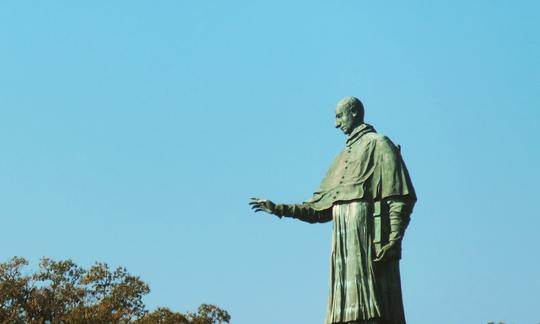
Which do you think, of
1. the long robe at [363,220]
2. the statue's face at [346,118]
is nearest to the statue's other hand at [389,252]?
the long robe at [363,220]

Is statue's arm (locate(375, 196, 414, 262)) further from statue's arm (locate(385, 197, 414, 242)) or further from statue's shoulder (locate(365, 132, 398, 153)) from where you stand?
statue's shoulder (locate(365, 132, 398, 153))

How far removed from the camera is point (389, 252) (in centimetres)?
1455

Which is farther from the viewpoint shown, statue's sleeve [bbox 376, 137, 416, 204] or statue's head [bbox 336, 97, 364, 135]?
statue's head [bbox 336, 97, 364, 135]

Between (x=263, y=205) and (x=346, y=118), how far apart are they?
1.79 meters

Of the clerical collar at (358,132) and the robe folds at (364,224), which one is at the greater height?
the clerical collar at (358,132)

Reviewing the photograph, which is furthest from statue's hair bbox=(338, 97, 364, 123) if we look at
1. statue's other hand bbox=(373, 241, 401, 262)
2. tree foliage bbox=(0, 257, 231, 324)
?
tree foliage bbox=(0, 257, 231, 324)

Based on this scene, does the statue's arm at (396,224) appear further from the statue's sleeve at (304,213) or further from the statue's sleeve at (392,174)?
the statue's sleeve at (304,213)

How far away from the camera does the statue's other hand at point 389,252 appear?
14539mm

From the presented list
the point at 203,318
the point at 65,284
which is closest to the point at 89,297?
the point at 65,284

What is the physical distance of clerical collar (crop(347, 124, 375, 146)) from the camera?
15.7 metres

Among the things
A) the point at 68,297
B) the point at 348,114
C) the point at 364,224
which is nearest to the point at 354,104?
the point at 348,114

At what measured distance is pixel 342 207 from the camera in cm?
1523

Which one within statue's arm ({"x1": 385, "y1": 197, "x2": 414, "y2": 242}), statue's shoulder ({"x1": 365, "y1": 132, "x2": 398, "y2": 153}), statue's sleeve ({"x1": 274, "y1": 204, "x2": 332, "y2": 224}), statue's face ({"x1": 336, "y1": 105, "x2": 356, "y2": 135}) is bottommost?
statue's arm ({"x1": 385, "y1": 197, "x2": 414, "y2": 242})

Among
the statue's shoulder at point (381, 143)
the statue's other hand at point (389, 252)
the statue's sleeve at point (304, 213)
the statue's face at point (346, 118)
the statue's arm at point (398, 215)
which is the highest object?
the statue's face at point (346, 118)
